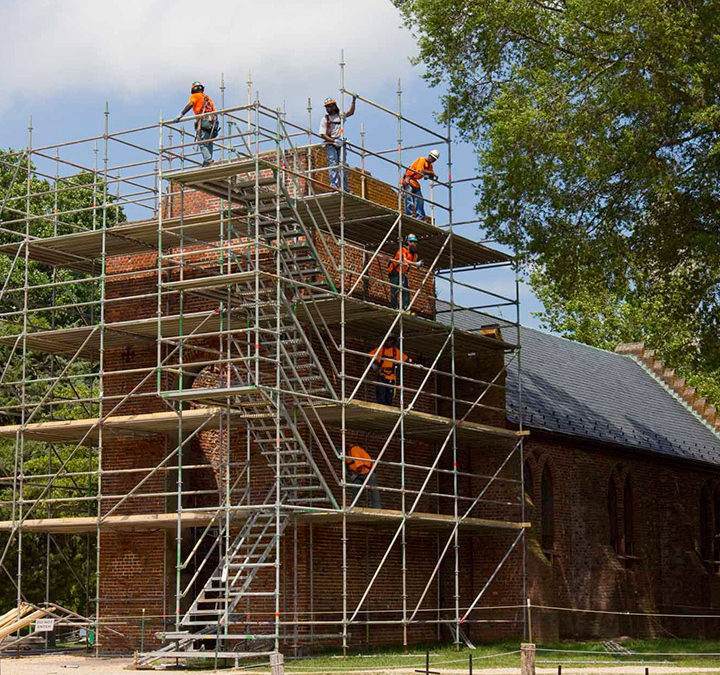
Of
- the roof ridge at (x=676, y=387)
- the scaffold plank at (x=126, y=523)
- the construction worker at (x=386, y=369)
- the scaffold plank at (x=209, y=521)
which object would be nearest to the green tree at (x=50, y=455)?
the scaffold plank at (x=126, y=523)

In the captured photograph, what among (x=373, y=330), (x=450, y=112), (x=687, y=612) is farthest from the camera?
(x=687, y=612)

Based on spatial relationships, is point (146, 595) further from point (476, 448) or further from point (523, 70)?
point (523, 70)

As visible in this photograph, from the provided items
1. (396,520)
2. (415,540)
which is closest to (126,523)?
(396,520)

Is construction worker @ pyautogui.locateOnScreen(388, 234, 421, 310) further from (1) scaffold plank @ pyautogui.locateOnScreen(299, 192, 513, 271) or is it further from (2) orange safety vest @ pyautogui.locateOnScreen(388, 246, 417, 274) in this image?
(1) scaffold plank @ pyautogui.locateOnScreen(299, 192, 513, 271)

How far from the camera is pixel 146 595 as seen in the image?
29.7 meters

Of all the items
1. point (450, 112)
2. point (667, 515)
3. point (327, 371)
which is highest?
point (450, 112)

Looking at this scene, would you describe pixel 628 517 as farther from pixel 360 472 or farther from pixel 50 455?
pixel 50 455

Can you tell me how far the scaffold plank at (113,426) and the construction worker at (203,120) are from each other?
16.3ft

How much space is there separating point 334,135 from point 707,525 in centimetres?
1940

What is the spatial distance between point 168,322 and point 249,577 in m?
5.55

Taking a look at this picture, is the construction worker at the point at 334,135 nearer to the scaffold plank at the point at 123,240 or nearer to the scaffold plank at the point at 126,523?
the scaffold plank at the point at 123,240

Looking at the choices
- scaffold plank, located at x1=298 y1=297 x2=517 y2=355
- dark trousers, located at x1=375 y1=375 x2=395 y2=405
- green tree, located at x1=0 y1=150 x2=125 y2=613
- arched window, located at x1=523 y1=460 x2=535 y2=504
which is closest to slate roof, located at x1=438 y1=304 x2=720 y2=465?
arched window, located at x1=523 y1=460 x2=535 y2=504

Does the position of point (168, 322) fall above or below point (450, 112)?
below

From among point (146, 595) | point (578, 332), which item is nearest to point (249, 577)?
point (146, 595)
